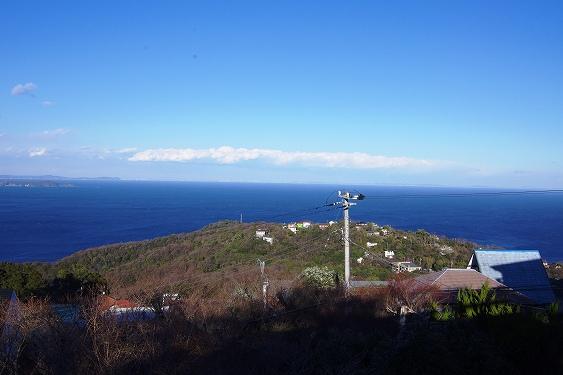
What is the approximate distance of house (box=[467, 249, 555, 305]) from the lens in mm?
15008

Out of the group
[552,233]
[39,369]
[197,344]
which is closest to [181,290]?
[197,344]

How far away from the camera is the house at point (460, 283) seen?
1368 centimetres

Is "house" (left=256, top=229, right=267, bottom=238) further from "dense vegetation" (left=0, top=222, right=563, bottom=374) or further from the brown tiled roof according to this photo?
the brown tiled roof

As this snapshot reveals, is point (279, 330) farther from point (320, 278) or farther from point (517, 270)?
point (517, 270)

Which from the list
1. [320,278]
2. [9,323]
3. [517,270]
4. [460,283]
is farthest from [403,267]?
[9,323]

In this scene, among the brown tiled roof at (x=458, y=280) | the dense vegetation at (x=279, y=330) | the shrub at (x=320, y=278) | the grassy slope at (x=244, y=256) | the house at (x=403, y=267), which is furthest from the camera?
the grassy slope at (x=244, y=256)

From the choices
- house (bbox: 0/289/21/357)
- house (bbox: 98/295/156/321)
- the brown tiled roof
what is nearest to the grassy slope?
house (bbox: 98/295/156/321)

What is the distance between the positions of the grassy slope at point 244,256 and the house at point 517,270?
16.8ft

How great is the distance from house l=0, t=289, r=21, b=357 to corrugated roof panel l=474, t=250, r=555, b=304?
44.9 feet

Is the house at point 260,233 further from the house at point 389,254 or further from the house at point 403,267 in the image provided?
the house at point 403,267

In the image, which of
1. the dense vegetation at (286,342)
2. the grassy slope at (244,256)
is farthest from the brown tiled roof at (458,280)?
the grassy slope at (244,256)

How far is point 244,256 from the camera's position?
26.8 metres

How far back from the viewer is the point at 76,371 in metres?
7.47

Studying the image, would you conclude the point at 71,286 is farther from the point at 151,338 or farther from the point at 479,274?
the point at 479,274
